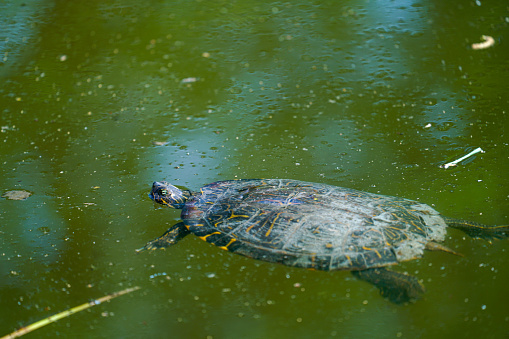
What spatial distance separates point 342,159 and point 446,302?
1.34m

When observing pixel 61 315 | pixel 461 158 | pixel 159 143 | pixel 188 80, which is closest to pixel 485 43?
pixel 461 158

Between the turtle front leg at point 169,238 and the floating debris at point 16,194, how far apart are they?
38.7 inches

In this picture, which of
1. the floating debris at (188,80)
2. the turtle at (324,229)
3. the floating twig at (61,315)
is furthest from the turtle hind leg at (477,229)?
the floating debris at (188,80)

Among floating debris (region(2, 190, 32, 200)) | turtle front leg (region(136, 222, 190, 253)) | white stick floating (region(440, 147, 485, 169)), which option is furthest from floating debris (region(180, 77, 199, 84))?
white stick floating (region(440, 147, 485, 169))

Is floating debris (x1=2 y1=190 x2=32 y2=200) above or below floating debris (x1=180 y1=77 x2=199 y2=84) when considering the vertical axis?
below

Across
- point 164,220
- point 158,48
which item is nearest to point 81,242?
point 164,220

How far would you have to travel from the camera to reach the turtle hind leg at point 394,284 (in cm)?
217

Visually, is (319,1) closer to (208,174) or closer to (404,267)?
(208,174)

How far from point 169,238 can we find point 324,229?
2.57 ft

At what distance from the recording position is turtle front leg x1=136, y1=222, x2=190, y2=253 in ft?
8.56

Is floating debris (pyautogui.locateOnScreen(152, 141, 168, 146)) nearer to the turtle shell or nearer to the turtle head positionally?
the turtle head

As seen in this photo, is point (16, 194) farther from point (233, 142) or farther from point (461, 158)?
point (461, 158)

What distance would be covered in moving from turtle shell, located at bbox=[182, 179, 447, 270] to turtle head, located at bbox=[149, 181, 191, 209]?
0.14 meters

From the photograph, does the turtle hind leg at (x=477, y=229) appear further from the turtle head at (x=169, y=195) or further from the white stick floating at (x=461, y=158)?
the turtle head at (x=169, y=195)
